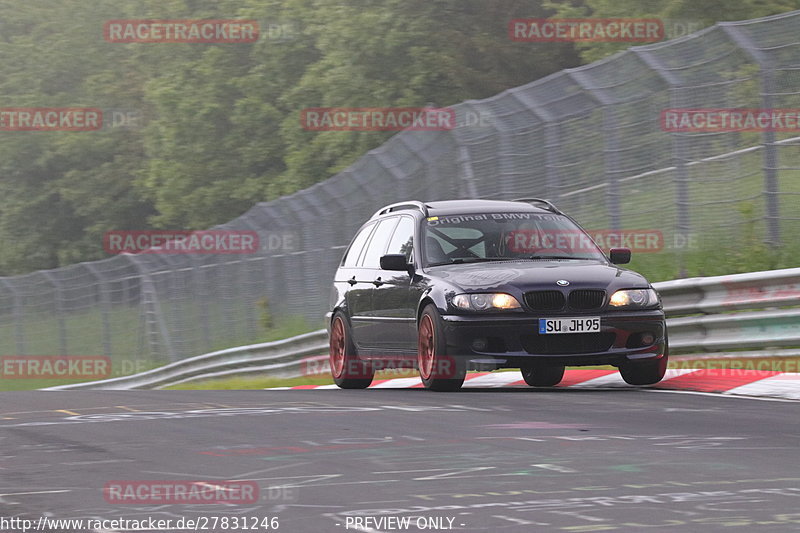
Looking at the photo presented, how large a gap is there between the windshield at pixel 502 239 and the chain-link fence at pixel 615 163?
1996 mm

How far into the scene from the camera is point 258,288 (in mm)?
25125

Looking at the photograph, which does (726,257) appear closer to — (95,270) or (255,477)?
(255,477)

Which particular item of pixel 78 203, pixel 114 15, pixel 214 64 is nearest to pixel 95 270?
pixel 214 64

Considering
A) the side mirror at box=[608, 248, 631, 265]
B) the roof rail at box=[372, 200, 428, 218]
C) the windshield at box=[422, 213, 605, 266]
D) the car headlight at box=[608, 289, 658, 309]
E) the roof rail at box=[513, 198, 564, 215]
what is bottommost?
the car headlight at box=[608, 289, 658, 309]

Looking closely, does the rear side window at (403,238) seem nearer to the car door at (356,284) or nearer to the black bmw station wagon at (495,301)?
the black bmw station wagon at (495,301)

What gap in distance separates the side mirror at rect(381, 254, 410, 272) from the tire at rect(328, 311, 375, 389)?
158 centimetres

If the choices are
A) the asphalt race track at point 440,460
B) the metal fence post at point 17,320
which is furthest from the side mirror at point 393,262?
the metal fence post at point 17,320

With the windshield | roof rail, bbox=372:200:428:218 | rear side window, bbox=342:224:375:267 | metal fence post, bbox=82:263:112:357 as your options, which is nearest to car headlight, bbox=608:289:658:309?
the windshield

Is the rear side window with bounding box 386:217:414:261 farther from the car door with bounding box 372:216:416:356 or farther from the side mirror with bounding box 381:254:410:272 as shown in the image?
the side mirror with bounding box 381:254:410:272

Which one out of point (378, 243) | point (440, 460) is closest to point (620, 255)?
point (378, 243)

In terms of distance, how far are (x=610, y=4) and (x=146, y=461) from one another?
1377 inches

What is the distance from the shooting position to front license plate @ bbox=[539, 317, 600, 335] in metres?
11.4

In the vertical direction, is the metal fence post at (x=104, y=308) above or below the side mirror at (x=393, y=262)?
below

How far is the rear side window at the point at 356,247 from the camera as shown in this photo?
1461 cm
